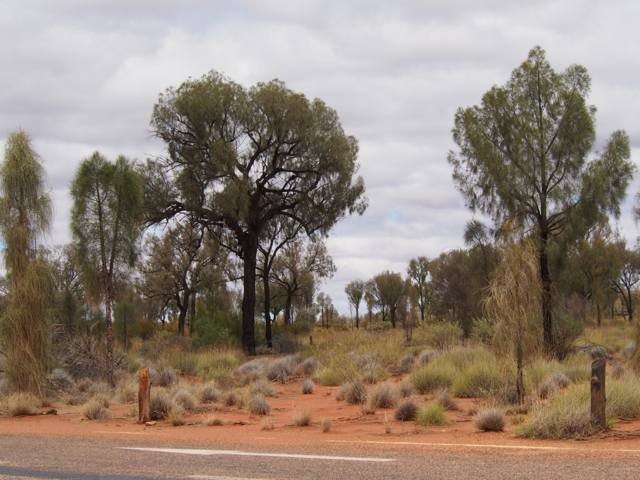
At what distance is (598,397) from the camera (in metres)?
8.69

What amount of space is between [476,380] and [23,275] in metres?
10.5

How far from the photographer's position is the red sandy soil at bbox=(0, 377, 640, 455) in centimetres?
812

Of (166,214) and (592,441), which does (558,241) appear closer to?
(592,441)

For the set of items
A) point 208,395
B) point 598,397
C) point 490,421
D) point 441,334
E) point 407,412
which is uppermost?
point 441,334

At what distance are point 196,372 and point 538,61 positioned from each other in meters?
16.0

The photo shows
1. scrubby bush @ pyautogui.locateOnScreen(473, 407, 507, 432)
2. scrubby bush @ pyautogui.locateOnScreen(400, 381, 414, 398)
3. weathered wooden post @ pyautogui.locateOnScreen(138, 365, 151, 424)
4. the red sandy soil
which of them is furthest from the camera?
scrubby bush @ pyautogui.locateOnScreen(400, 381, 414, 398)

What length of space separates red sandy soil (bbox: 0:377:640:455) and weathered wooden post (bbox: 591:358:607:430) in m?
0.22

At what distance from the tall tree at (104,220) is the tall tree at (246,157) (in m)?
9.75

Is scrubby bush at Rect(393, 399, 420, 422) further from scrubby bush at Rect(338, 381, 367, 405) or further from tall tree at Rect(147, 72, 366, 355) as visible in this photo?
tall tree at Rect(147, 72, 366, 355)

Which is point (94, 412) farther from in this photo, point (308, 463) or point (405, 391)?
point (308, 463)

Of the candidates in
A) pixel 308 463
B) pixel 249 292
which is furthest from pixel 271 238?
pixel 308 463

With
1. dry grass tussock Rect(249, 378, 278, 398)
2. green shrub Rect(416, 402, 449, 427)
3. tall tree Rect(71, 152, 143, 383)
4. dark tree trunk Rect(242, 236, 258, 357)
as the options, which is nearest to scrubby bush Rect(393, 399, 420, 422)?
green shrub Rect(416, 402, 449, 427)

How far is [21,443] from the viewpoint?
29.6 ft

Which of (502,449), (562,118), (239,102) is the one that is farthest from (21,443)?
(239,102)
